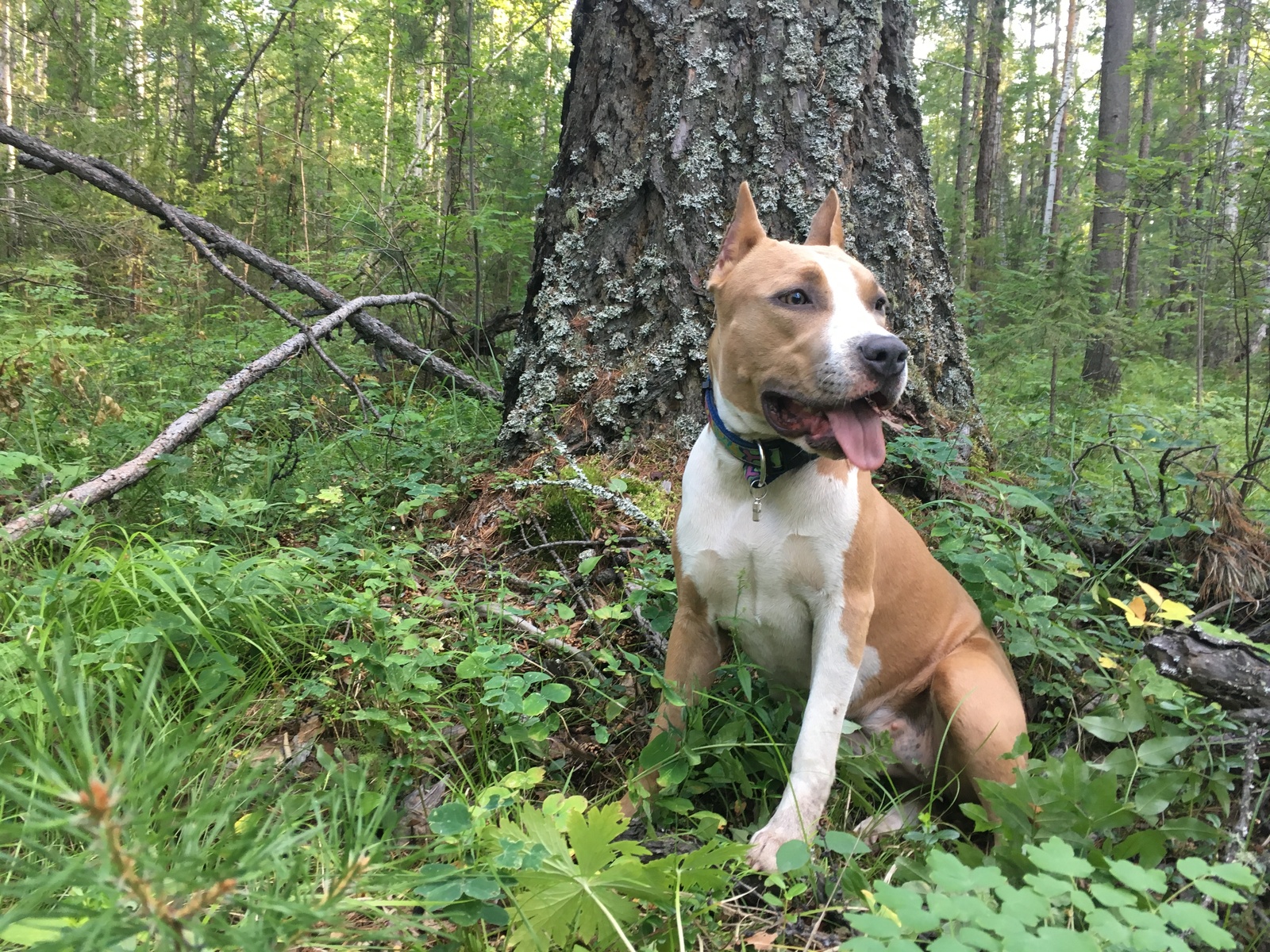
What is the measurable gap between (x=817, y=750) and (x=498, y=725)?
0.99 meters

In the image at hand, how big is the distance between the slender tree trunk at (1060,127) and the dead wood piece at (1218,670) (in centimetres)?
1918

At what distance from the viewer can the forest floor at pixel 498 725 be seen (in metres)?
1.26

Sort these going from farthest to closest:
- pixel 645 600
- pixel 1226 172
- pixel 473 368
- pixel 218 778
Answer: pixel 1226 172 → pixel 473 368 → pixel 645 600 → pixel 218 778

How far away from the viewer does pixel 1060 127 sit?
21922mm

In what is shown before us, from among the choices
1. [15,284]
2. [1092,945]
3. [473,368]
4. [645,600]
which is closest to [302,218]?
[15,284]

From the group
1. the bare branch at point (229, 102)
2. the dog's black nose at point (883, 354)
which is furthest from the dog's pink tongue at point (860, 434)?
the bare branch at point (229, 102)

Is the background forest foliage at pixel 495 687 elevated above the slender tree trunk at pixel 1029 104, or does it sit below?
below

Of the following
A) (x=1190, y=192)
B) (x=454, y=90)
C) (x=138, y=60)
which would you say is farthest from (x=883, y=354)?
(x=138, y=60)

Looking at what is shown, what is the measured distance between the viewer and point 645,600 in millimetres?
2807

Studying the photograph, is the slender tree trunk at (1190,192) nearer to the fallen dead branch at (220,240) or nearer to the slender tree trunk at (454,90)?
the fallen dead branch at (220,240)

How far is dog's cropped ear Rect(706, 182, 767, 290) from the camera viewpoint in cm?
260

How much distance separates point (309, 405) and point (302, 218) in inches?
317

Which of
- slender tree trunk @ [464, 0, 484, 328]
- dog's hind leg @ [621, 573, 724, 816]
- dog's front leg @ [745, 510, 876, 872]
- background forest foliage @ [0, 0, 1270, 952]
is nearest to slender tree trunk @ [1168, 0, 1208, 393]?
background forest foliage @ [0, 0, 1270, 952]

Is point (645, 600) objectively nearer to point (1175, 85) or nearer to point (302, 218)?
point (302, 218)
